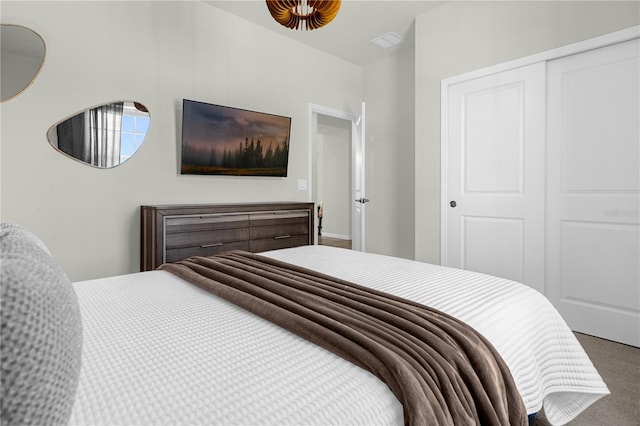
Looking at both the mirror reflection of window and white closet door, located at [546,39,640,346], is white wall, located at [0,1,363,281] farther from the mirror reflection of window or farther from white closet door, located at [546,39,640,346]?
white closet door, located at [546,39,640,346]

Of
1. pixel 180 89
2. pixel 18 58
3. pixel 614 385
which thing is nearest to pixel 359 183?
pixel 180 89

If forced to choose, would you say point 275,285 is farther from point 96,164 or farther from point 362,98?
point 362,98

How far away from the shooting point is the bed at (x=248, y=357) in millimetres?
615

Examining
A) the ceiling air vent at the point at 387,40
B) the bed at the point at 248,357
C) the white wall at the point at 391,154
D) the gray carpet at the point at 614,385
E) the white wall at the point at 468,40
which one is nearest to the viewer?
the bed at the point at 248,357

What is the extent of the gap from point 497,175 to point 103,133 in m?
3.45

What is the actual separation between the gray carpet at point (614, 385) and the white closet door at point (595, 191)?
186 millimetres

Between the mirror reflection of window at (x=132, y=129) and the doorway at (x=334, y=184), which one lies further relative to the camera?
the doorway at (x=334, y=184)

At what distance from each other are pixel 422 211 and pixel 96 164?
312cm

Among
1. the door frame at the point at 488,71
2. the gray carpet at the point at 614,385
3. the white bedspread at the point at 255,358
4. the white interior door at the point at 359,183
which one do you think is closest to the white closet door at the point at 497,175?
the door frame at the point at 488,71

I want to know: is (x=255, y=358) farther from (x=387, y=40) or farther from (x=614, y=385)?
(x=387, y=40)

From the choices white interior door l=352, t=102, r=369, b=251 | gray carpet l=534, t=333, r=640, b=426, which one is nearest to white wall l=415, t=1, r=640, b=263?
white interior door l=352, t=102, r=369, b=251

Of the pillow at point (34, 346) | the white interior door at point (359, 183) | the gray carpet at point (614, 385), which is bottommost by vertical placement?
the gray carpet at point (614, 385)

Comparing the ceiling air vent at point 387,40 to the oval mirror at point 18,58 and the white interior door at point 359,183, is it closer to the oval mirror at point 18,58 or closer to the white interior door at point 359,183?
the white interior door at point 359,183

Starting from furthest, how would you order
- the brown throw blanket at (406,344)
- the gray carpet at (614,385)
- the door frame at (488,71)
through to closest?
the door frame at (488,71)
the gray carpet at (614,385)
the brown throw blanket at (406,344)
